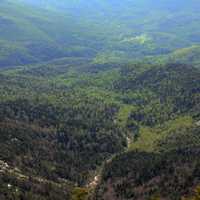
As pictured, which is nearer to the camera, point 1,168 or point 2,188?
point 2,188

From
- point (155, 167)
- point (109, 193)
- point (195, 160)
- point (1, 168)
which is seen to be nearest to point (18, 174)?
point (1, 168)

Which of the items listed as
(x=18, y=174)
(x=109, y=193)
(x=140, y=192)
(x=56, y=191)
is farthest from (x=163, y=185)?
(x=18, y=174)

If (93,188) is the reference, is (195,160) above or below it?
above

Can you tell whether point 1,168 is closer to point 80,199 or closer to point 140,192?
point 80,199

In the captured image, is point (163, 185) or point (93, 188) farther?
point (93, 188)

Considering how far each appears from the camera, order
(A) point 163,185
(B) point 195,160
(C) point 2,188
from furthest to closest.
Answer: (B) point 195,160 → (A) point 163,185 → (C) point 2,188

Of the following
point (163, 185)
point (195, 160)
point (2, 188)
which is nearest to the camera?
point (2, 188)

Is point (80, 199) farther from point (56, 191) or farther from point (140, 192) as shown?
point (140, 192)

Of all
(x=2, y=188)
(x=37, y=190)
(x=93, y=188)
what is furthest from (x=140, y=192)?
(x=2, y=188)
